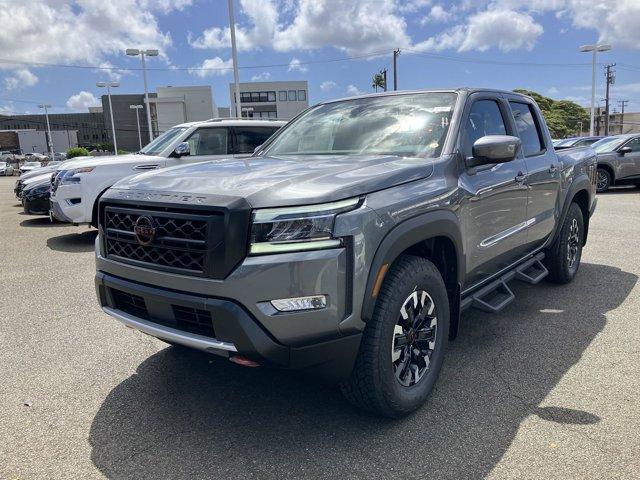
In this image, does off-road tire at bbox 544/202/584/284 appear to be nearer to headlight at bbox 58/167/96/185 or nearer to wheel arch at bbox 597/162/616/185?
headlight at bbox 58/167/96/185

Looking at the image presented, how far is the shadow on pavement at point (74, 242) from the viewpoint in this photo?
8180 millimetres

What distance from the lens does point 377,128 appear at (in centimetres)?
366

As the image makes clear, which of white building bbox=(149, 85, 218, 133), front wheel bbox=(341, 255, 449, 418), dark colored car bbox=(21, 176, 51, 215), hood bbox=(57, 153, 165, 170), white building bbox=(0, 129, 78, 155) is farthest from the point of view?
white building bbox=(0, 129, 78, 155)

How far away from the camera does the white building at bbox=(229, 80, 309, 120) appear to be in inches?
2731

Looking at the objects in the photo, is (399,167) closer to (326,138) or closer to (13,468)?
(326,138)

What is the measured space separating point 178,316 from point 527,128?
3.56 metres

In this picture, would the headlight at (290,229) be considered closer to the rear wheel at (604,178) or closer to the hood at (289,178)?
the hood at (289,178)

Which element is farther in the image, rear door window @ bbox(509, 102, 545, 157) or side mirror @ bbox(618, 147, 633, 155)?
side mirror @ bbox(618, 147, 633, 155)

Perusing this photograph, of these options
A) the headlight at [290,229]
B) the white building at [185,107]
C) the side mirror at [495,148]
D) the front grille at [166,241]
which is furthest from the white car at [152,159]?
the white building at [185,107]

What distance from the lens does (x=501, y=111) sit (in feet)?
13.8

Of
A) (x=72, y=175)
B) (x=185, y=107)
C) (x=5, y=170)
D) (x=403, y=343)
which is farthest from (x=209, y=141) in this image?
(x=185, y=107)

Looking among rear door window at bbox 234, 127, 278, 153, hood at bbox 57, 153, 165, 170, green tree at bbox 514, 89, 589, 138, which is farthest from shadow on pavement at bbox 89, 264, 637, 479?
green tree at bbox 514, 89, 589, 138

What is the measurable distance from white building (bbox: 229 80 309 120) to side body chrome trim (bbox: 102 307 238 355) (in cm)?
6828

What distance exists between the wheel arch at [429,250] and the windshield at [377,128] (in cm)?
53
